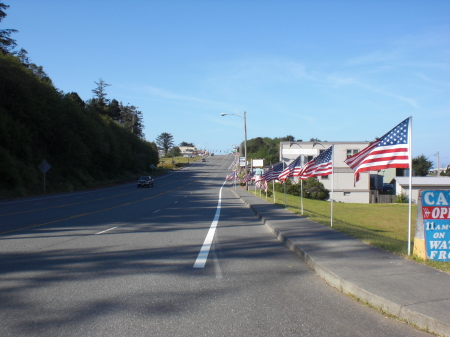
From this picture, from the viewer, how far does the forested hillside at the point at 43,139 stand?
128 feet

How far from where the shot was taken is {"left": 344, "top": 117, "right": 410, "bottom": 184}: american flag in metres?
9.05

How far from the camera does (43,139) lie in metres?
51.7

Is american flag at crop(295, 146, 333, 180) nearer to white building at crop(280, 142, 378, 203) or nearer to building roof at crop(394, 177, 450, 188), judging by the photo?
building roof at crop(394, 177, 450, 188)

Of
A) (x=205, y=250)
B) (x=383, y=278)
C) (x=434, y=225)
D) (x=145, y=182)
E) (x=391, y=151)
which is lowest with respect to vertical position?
(x=145, y=182)

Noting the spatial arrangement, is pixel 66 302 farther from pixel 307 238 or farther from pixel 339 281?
pixel 307 238

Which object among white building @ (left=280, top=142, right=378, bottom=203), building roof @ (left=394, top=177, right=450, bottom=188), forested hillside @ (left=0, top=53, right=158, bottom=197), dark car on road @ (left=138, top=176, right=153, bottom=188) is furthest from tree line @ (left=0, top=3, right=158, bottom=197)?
building roof @ (left=394, top=177, right=450, bottom=188)

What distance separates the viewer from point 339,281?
22.7 ft

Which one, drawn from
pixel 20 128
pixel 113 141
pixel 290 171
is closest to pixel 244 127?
pixel 20 128

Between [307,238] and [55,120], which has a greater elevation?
[55,120]

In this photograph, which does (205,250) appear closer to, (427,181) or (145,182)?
(145,182)

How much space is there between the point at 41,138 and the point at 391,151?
162ft

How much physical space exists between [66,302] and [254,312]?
109 inches

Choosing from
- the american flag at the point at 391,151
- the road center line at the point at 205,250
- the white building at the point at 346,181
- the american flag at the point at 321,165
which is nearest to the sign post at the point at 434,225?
the american flag at the point at 391,151

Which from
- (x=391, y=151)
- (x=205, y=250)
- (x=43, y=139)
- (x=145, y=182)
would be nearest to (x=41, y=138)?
(x=43, y=139)
